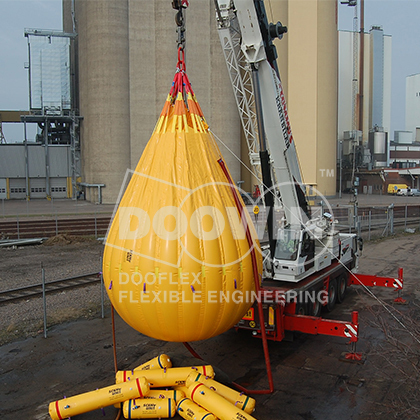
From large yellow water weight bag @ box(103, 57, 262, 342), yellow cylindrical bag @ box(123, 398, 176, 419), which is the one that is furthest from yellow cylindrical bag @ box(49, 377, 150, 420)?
large yellow water weight bag @ box(103, 57, 262, 342)

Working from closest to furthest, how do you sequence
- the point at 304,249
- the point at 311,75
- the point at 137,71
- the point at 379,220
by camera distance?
the point at 304,249 → the point at 379,220 → the point at 137,71 → the point at 311,75

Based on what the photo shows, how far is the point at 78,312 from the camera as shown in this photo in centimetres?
1355

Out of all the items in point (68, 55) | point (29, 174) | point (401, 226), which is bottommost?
point (401, 226)

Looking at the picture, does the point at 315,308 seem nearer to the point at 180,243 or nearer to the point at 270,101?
the point at 270,101

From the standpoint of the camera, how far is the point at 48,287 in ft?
52.8

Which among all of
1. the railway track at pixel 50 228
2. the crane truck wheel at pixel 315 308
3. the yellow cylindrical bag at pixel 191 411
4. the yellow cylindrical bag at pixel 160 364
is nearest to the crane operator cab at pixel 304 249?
the crane truck wheel at pixel 315 308

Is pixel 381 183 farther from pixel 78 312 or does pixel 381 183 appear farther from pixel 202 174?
pixel 202 174

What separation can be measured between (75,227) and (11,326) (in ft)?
57.5

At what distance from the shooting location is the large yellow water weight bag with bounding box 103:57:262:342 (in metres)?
6.56

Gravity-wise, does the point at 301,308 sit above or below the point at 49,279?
above

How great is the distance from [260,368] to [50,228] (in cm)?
2219

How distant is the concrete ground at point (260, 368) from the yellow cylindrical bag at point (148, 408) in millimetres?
864

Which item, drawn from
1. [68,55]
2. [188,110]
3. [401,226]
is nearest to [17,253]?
[188,110]

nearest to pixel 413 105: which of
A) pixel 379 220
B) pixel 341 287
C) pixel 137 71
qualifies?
pixel 379 220
